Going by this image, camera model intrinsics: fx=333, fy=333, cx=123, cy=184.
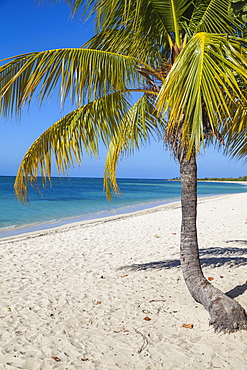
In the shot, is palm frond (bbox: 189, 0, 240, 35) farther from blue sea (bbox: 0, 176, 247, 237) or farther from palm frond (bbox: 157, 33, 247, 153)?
blue sea (bbox: 0, 176, 247, 237)

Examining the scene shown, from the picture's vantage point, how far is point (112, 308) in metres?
4.25

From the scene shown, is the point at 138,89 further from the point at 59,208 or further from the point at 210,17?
the point at 59,208

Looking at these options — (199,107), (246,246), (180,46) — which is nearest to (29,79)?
(180,46)

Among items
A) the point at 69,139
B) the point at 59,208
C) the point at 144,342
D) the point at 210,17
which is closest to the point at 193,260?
the point at 144,342

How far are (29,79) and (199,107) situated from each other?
199 centimetres

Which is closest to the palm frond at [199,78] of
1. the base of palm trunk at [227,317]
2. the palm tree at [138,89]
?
the palm tree at [138,89]

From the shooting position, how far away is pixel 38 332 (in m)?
3.59

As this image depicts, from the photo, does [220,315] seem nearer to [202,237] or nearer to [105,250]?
[105,250]

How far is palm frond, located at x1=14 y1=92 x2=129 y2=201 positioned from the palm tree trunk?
1.16 metres

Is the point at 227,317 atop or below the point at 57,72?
below

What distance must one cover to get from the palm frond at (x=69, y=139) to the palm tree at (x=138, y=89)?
0.01 meters

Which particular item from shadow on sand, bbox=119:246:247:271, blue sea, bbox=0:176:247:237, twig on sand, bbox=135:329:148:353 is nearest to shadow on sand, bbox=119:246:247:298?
shadow on sand, bbox=119:246:247:271

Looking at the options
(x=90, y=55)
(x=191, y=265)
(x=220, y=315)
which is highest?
(x=90, y=55)

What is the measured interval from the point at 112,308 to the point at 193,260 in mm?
1205
